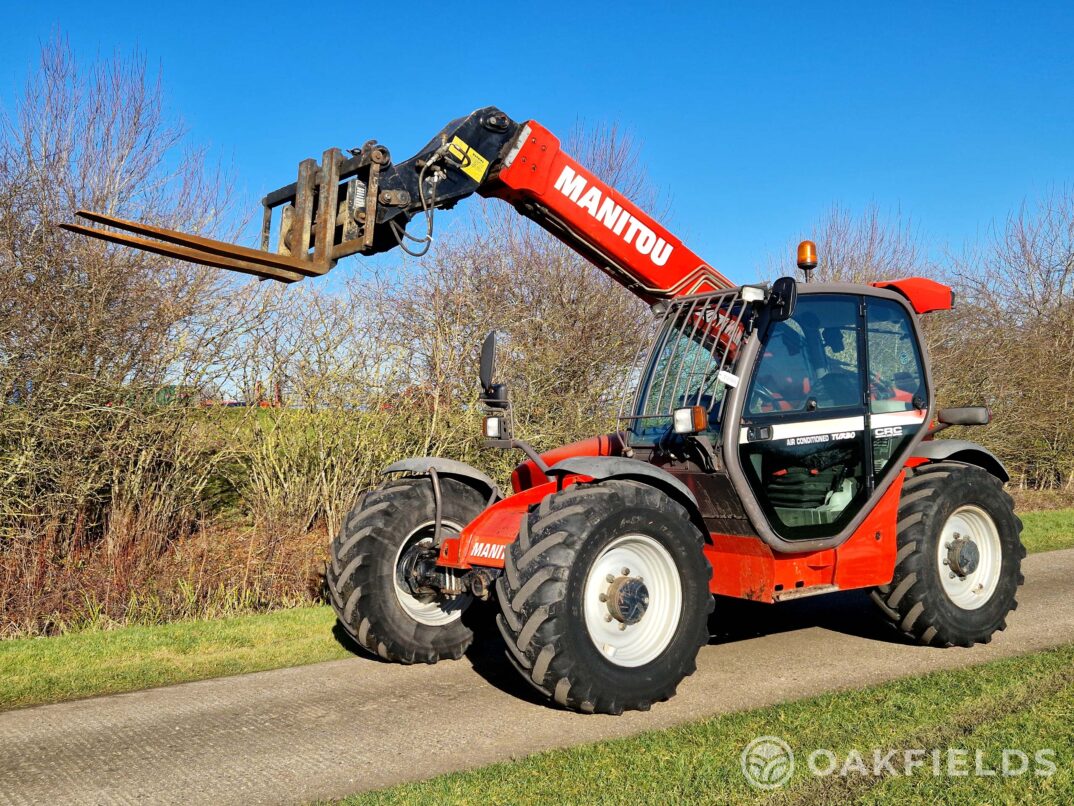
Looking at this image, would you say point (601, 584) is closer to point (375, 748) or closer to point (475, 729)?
point (475, 729)

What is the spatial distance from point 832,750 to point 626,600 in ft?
4.27

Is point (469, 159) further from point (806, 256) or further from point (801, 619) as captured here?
point (801, 619)

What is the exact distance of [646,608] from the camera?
527 cm

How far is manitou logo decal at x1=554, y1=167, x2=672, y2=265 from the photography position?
6336mm

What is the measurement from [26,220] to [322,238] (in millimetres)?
4648

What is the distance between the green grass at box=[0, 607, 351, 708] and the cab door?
10.2ft

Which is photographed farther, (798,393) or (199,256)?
(798,393)

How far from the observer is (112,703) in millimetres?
5406

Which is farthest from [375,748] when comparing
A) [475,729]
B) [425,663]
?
[425,663]

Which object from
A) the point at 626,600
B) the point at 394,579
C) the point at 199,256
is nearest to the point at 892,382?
the point at 626,600

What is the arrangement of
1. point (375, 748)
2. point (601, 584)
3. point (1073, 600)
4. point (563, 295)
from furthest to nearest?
point (563, 295), point (1073, 600), point (601, 584), point (375, 748)

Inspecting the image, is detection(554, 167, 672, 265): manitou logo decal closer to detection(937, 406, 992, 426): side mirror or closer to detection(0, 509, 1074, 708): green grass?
detection(937, 406, 992, 426): side mirror

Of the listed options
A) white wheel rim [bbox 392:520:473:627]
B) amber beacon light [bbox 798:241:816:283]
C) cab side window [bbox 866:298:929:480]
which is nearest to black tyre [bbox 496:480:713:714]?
white wheel rim [bbox 392:520:473:627]

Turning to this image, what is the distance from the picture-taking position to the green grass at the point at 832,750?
383 centimetres
